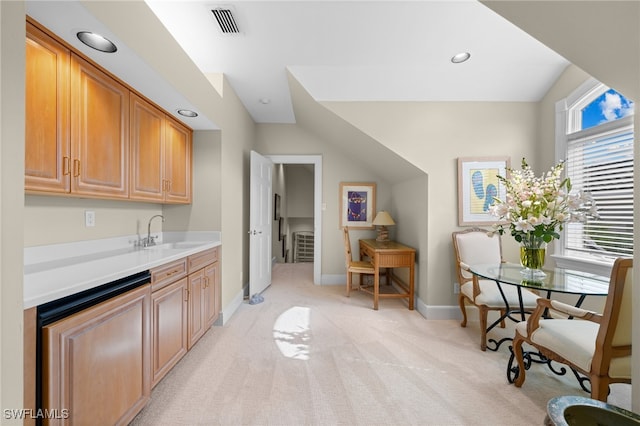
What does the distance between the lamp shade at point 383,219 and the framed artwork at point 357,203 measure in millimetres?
372

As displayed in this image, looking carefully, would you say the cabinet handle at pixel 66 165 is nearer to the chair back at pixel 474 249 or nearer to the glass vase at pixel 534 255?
the glass vase at pixel 534 255

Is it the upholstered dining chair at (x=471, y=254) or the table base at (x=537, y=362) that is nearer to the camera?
the table base at (x=537, y=362)

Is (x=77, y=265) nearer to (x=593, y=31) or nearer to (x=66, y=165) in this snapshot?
(x=66, y=165)

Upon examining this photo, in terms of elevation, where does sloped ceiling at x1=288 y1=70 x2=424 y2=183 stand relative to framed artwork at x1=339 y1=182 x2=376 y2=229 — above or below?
above

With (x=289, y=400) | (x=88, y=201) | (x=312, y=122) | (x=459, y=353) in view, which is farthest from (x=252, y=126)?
(x=459, y=353)

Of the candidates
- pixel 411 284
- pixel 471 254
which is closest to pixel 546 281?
pixel 471 254

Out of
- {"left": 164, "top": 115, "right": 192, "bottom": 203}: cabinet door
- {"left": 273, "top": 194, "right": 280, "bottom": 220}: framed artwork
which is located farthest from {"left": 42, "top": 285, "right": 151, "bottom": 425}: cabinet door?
{"left": 273, "top": 194, "right": 280, "bottom": 220}: framed artwork

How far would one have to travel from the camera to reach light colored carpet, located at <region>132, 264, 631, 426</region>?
1.66 metres

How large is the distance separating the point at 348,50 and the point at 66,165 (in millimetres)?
2357

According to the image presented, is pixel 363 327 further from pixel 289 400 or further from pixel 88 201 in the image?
pixel 88 201

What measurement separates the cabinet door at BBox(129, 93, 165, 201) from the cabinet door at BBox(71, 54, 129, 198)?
3.2 inches

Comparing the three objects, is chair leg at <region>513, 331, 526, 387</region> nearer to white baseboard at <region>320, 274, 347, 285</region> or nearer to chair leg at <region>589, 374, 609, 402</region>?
chair leg at <region>589, 374, 609, 402</region>

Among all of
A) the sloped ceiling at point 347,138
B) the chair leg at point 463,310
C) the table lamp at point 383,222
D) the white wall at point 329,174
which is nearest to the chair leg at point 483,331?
the chair leg at point 463,310

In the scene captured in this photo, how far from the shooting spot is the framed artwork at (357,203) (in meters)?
4.57
